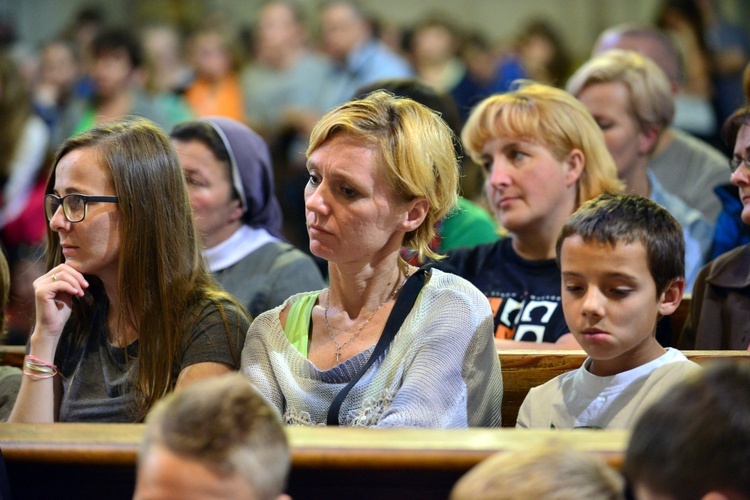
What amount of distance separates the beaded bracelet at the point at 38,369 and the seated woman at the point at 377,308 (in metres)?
0.45

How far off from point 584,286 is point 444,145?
0.44 m

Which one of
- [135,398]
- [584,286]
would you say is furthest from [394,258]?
[135,398]

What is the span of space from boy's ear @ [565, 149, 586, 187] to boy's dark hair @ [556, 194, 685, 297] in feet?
2.47

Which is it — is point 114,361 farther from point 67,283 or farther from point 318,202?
point 318,202

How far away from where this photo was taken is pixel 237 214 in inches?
125

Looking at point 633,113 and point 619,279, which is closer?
point 619,279

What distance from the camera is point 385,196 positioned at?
212 cm

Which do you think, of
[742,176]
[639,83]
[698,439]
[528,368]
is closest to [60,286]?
[528,368]

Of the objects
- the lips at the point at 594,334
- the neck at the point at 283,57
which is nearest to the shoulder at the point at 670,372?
the lips at the point at 594,334

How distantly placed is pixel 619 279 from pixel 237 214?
1.50 m

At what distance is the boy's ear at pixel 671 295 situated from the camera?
2105mm

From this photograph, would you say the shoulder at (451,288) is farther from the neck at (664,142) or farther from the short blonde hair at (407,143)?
the neck at (664,142)

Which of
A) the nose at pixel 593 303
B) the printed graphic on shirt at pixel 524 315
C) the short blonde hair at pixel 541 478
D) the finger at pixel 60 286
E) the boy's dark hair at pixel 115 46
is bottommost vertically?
the printed graphic on shirt at pixel 524 315

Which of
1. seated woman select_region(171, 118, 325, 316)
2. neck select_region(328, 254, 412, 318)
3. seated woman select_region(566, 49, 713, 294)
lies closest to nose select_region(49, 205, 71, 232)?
neck select_region(328, 254, 412, 318)
